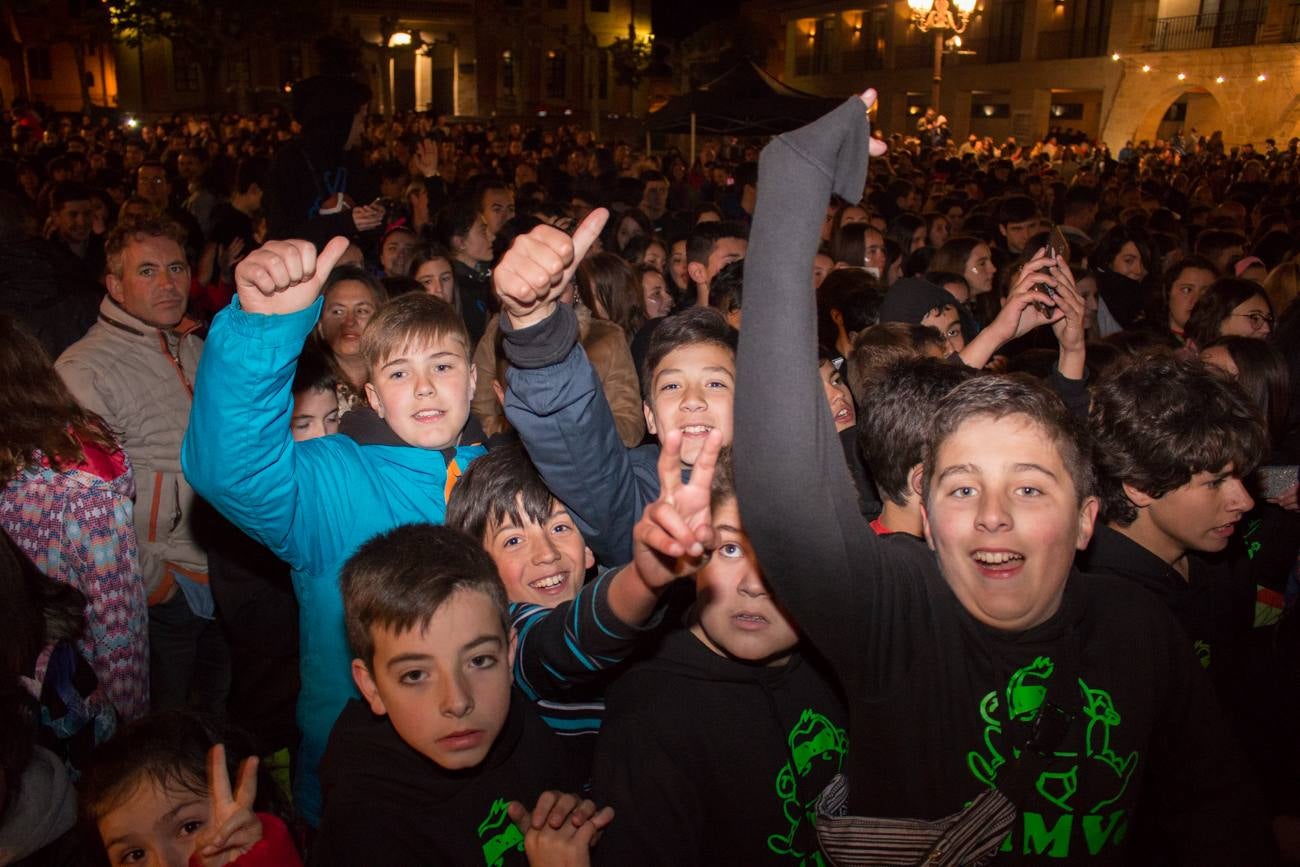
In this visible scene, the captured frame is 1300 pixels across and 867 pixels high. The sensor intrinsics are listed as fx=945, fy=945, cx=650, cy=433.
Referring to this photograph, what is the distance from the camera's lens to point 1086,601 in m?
1.83

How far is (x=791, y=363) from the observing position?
138 cm

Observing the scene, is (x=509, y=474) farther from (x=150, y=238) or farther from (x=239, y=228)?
(x=239, y=228)

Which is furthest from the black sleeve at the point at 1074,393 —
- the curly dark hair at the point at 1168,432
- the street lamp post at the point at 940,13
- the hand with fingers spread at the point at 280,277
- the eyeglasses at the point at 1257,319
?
the street lamp post at the point at 940,13

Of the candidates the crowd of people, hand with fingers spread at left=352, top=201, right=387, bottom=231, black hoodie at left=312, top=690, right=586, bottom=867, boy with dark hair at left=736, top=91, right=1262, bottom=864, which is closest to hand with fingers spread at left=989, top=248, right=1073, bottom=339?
the crowd of people

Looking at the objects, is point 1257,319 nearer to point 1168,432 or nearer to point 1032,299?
point 1032,299

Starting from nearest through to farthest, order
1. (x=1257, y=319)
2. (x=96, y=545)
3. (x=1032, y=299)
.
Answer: (x=96, y=545)
(x=1032, y=299)
(x=1257, y=319)

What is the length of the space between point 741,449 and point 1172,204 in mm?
Answer: 13131

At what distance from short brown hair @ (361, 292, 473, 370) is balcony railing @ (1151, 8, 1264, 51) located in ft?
110

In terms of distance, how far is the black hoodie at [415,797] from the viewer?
173 cm

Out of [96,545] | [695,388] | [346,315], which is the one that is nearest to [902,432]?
[695,388]

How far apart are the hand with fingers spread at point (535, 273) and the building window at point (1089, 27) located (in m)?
36.9

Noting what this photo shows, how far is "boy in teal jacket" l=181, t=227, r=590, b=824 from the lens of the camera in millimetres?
1973

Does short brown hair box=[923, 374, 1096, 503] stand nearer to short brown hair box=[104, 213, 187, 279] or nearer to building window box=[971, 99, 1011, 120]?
short brown hair box=[104, 213, 187, 279]

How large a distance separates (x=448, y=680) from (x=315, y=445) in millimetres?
852
